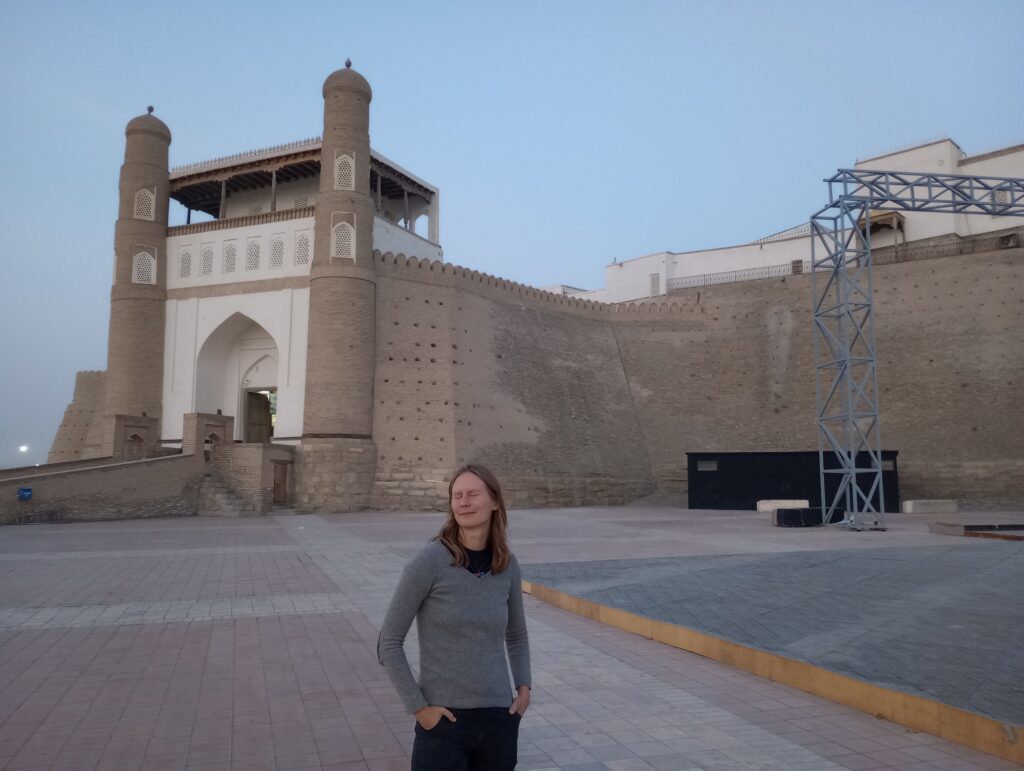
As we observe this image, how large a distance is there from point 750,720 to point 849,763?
0.69 meters

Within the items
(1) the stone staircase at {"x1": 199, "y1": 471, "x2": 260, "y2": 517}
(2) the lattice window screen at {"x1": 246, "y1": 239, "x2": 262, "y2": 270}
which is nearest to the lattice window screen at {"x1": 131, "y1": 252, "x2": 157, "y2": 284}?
(2) the lattice window screen at {"x1": 246, "y1": 239, "x2": 262, "y2": 270}

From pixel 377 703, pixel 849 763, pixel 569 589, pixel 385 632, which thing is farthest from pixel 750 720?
pixel 569 589

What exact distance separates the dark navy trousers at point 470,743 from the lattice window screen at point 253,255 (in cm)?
2632

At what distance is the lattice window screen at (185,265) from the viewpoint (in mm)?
27594

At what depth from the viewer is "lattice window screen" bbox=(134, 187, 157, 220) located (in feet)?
90.3

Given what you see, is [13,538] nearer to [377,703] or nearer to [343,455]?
[343,455]

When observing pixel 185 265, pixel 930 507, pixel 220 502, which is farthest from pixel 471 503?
pixel 185 265

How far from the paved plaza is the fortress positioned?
12.8m

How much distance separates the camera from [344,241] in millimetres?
24844

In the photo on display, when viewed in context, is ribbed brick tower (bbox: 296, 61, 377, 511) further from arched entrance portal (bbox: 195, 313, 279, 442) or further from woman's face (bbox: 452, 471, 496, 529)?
woman's face (bbox: 452, 471, 496, 529)

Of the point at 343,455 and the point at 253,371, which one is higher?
the point at 253,371

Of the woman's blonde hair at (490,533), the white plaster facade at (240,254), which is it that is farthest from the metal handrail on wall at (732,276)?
the woman's blonde hair at (490,533)

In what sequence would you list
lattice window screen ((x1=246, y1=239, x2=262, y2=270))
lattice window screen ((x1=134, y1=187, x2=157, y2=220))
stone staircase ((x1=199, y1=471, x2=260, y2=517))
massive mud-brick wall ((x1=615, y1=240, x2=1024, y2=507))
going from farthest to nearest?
1. lattice window screen ((x1=134, y1=187, x2=157, y2=220))
2. massive mud-brick wall ((x1=615, y1=240, x2=1024, y2=507))
3. lattice window screen ((x1=246, y1=239, x2=262, y2=270))
4. stone staircase ((x1=199, y1=471, x2=260, y2=517))

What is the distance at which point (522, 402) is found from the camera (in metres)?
27.9
